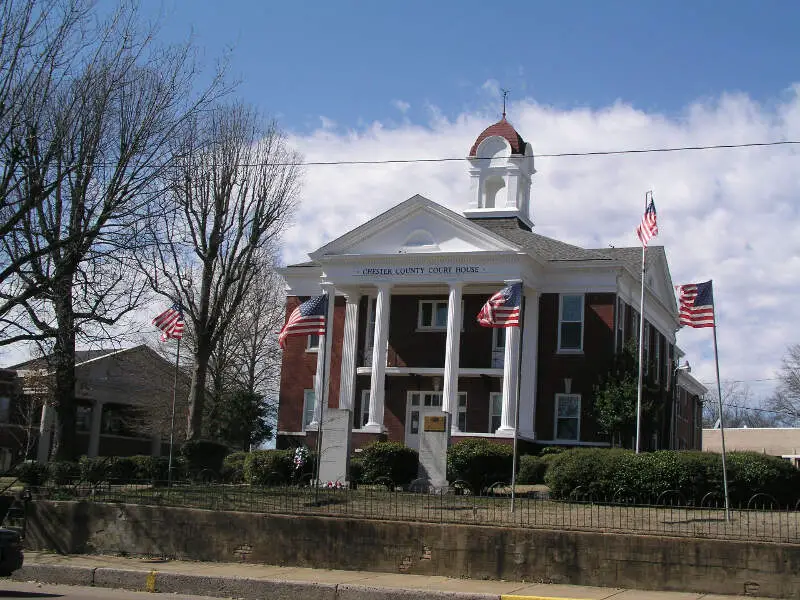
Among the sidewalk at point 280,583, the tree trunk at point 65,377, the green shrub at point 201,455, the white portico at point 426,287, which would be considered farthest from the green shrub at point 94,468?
the white portico at point 426,287

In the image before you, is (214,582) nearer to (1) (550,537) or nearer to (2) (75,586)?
(2) (75,586)

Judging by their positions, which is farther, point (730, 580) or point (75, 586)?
point (75, 586)

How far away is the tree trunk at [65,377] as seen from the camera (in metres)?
24.3

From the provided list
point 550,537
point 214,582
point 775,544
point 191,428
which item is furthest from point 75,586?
point 191,428

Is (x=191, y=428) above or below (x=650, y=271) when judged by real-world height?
below

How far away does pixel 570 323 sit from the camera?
37375 mm

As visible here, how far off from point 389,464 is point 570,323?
1214 cm

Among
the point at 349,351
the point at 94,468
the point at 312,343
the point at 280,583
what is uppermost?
the point at 312,343

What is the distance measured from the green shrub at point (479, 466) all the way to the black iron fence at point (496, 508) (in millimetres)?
2820

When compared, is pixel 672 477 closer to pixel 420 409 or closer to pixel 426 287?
pixel 420 409

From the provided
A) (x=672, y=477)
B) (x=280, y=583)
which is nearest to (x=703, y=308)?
(x=672, y=477)

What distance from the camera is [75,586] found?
17578 millimetres

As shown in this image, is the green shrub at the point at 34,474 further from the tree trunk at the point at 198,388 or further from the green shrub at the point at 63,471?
the tree trunk at the point at 198,388

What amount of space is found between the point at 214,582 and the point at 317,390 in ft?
71.4
